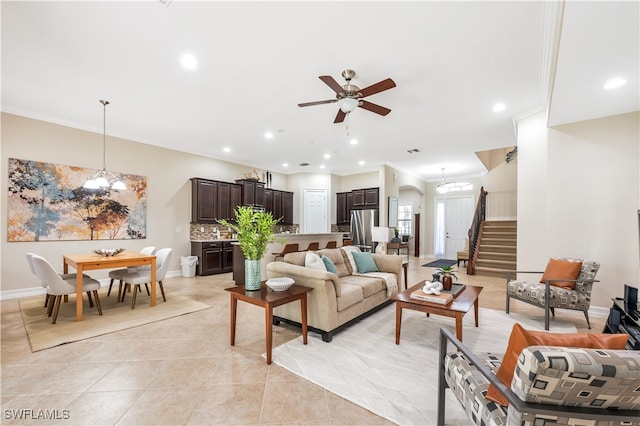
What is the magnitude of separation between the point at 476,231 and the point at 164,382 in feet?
27.5

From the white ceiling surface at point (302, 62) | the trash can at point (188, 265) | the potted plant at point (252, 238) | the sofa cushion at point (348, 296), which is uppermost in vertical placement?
the white ceiling surface at point (302, 62)

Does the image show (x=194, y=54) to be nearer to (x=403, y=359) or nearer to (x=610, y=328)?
(x=403, y=359)

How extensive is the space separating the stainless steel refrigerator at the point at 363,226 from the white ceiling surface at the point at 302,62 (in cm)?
353

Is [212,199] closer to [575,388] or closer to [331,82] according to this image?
[331,82]

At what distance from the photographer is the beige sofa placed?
2947mm

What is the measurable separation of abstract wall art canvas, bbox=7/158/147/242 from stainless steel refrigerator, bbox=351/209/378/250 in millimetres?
5645

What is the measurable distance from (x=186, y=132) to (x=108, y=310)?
342 centimetres

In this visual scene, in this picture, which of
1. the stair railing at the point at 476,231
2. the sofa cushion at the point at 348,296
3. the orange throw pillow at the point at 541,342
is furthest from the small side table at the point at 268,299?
the stair railing at the point at 476,231

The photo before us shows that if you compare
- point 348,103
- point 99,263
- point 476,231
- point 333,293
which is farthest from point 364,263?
point 476,231

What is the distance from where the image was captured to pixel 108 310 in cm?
396

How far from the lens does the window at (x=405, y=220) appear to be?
11.2 meters

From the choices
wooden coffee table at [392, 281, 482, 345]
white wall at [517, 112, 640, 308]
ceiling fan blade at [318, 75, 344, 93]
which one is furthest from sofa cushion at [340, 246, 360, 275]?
white wall at [517, 112, 640, 308]

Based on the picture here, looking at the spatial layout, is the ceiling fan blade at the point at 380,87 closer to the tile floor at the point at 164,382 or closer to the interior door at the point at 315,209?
the tile floor at the point at 164,382

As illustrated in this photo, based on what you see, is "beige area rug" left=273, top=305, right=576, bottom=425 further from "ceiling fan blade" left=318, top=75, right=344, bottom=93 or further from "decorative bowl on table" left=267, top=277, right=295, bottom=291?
"ceiling fan blade" left=318, top=75, right=344, bottom=93
